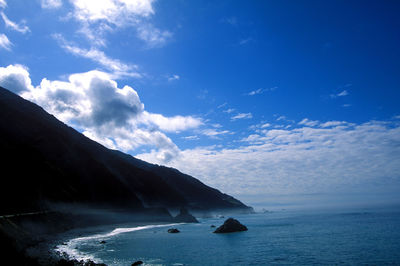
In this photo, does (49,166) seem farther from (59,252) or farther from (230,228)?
(59,252)

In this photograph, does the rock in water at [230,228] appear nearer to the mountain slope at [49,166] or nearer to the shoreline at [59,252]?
the shoreline at [59,252]

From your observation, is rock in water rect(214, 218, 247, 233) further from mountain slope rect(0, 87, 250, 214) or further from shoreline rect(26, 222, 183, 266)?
mountain slope rect(0, 87, 250, 214)

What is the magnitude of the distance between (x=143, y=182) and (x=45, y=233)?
409 ft

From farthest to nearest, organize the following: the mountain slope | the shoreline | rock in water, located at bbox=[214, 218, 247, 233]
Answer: the mountain slope < rock in water, located at bbox=[214, 218, 247, 233] < the shoreline

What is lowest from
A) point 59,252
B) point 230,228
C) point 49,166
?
point 230,228

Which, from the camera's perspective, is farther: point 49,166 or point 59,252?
point 49,166

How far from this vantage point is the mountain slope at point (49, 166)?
304ft

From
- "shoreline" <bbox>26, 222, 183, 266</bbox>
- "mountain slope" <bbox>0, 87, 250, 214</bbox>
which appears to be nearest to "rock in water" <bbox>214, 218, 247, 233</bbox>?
"shoreline" <bbox>26, 222, 183, 266</bbox>

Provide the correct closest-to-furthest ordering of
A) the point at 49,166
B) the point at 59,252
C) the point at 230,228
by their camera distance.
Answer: the point at 59,252 < the point at 230,228 < the point at 49,166

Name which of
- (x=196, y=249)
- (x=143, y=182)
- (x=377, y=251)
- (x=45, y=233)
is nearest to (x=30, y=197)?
(x=45, y=233)

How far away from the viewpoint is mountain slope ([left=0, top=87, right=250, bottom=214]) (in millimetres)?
92562

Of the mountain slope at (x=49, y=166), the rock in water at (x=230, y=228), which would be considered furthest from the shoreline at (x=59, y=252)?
the rock in water at (x=230, y=228)

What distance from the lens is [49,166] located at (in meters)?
120

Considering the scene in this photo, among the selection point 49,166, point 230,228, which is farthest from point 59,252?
point 49,166
